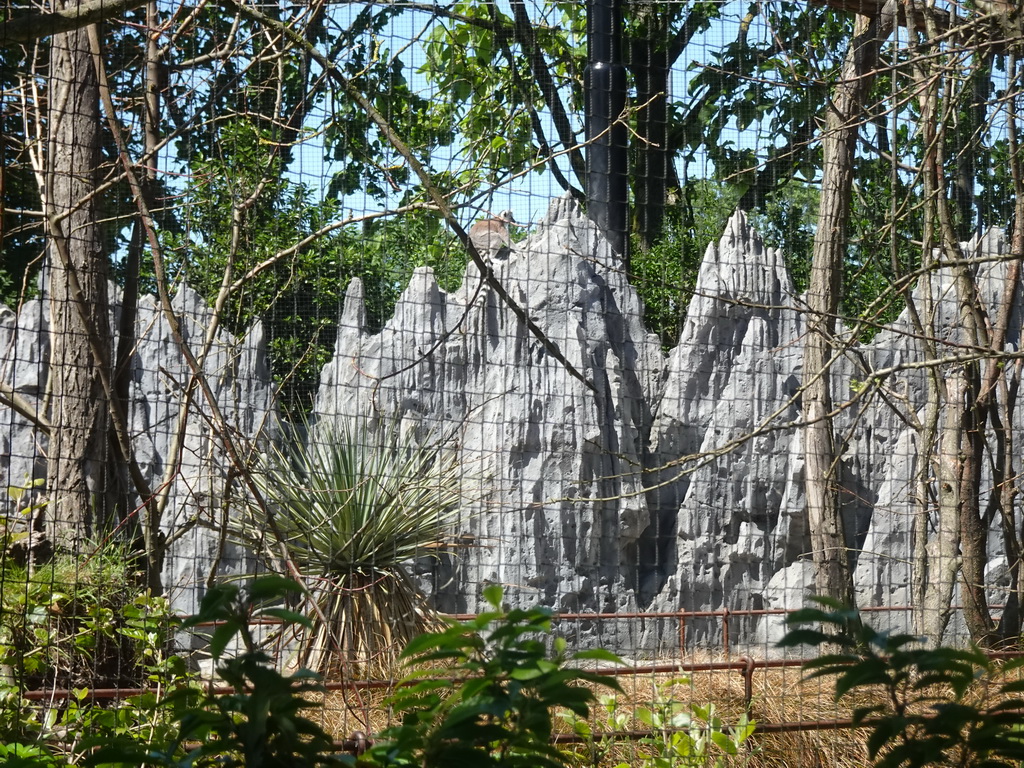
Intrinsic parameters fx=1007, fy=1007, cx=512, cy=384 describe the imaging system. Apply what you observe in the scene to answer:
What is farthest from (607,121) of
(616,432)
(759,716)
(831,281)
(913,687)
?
(913,687)

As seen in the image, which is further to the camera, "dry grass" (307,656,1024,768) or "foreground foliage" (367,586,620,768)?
"dry grass" (307,656,1024,768)

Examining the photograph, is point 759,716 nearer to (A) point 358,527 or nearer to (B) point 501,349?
(A) point 358,527

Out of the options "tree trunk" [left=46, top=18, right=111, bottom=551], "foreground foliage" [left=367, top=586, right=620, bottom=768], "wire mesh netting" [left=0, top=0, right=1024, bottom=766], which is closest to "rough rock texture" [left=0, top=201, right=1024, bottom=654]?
"wire mesh netting" [left=0, top=0, right=1024, bottom=766]

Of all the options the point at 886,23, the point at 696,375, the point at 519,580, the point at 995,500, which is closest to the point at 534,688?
the point at 886,23

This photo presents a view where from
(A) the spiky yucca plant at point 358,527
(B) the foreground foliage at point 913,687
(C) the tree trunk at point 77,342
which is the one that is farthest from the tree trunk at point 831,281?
(B) the foreground foliage at point 913,687

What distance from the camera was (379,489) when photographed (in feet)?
15.0

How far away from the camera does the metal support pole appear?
13.0 ft

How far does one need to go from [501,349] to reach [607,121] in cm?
251

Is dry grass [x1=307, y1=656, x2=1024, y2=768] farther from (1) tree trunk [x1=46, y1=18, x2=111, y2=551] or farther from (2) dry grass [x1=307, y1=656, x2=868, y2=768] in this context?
(1) tree trunk [x1=46, y1=18, x2=111, y2=551]

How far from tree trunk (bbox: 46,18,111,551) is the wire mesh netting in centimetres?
1

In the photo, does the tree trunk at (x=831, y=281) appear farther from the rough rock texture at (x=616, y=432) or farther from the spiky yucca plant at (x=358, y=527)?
the spiky yucca plant at (x=358, y=527)

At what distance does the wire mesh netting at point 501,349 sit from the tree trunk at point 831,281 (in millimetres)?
28

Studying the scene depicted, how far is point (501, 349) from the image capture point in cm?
649

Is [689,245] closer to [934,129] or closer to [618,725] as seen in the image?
[934,129]
